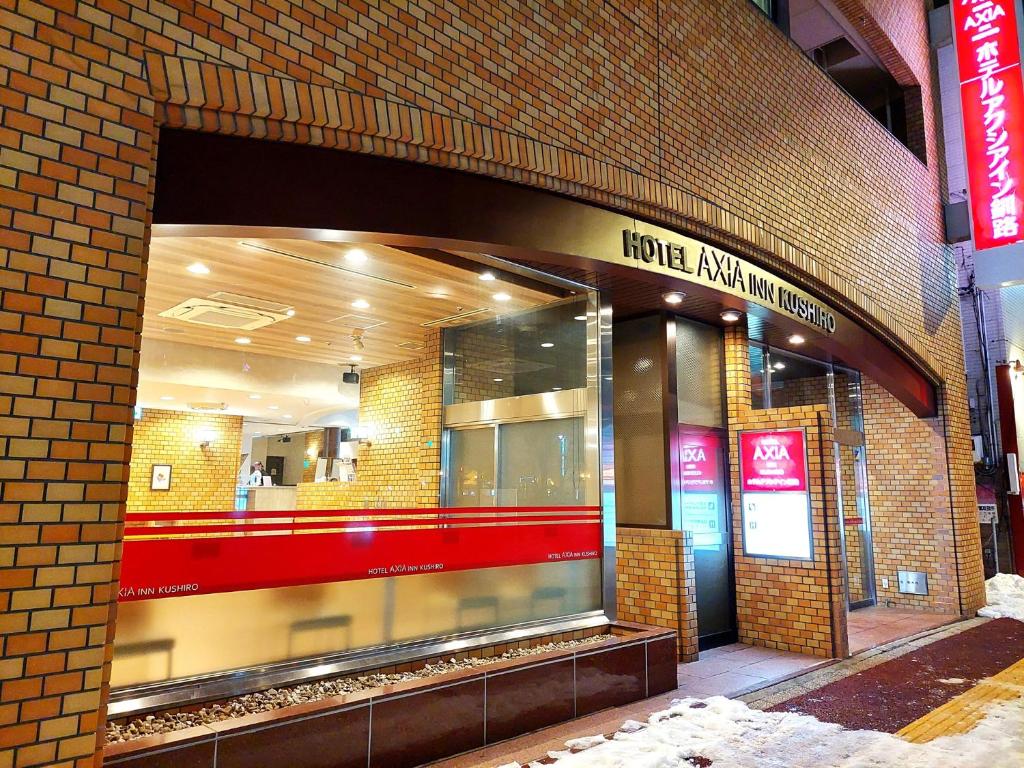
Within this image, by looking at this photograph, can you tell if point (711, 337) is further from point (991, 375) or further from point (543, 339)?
point (991, 375)

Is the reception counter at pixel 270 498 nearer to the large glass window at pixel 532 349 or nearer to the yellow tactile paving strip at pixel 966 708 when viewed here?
the large glass window at pixel 532 349

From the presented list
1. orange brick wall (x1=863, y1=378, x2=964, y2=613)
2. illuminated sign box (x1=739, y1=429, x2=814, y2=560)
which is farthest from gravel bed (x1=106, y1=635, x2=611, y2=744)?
orange brick wall (x1=863, y1=378, x2=964, y2=613)

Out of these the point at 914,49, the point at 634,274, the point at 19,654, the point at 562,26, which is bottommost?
the point at 19,654

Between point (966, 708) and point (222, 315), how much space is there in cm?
700

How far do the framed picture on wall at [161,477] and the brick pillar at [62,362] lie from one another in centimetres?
166

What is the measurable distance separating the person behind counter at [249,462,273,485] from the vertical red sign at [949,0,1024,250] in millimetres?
10306

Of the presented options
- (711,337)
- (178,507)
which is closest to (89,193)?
(178,507)

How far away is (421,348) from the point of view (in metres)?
7.25

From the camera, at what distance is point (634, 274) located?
6.24m

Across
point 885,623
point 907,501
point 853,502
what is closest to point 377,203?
point 885,623

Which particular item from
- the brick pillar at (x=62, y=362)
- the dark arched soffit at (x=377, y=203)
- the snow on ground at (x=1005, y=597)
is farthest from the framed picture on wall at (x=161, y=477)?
the snow on ground at (x=1005, y=597)

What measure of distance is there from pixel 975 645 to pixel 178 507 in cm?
884

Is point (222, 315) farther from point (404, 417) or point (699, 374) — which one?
point (699, 374)

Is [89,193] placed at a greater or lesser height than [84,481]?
greater
